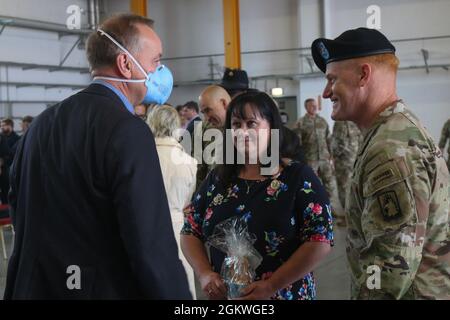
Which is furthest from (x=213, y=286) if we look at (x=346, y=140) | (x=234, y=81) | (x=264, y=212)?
(x=346, y=140)

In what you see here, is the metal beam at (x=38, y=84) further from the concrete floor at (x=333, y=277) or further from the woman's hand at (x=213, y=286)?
the woman's hand at (x=213, y=286)

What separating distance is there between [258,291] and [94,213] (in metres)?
0.82

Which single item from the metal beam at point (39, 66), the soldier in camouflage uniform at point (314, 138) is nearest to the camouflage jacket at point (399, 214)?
the soldier in camouflage uniform at point (314, 138)

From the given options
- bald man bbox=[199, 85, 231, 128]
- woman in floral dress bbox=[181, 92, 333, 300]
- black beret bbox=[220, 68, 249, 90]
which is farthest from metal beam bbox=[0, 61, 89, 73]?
woman in floral dress bbox=[181, 92, 333, 300]

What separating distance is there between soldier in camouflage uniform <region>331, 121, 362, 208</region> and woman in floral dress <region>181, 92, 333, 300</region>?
20.0 feet

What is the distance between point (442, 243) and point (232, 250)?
2.60ft

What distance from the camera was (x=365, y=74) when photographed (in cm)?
151

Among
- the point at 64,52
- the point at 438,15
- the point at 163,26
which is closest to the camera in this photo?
the point at 438,15

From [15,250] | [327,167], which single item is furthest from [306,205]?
[327,167]

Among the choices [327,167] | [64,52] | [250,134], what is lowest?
[327,167]

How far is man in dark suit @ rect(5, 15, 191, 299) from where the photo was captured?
4.39 ft

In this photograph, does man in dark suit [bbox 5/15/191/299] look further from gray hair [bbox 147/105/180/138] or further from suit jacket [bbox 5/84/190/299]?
gray hair [bbox 147/105/180/138]
